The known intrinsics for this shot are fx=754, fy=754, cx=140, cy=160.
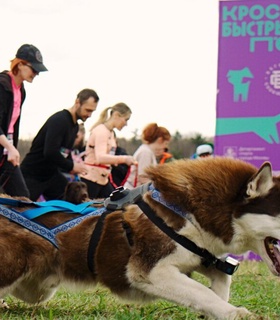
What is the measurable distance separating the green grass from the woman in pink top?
3710 mm

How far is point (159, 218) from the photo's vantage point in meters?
4.40

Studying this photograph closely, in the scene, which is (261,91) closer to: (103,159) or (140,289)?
(103,159)

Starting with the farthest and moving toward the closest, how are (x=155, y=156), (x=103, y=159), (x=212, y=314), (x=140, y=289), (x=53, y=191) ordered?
(x=155, y=156) < (x=103, y=159) < (x=53, y=191) < (x=140, y=289) < (x=212, y=314)

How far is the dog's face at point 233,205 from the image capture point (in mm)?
4367

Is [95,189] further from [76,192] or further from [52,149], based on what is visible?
[52,149]

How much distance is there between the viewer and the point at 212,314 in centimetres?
419

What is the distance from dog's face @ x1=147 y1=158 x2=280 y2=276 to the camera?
4367 mm

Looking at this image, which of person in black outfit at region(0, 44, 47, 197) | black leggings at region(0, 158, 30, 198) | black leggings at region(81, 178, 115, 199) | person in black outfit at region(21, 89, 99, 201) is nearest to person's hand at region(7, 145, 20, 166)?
person in black outfit at region(0, 44, 47, 197)

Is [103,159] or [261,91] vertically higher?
[261,91]

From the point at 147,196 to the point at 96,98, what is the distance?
467 centimetres

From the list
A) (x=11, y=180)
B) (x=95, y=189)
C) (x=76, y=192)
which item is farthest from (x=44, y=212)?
(x=95, y=189)

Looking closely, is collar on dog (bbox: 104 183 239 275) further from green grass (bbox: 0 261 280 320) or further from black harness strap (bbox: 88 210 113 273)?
green grass (bbox: 0 261 280 320)

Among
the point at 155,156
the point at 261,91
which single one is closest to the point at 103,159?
the point at 155,156

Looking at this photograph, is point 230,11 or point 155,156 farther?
point 155,156
